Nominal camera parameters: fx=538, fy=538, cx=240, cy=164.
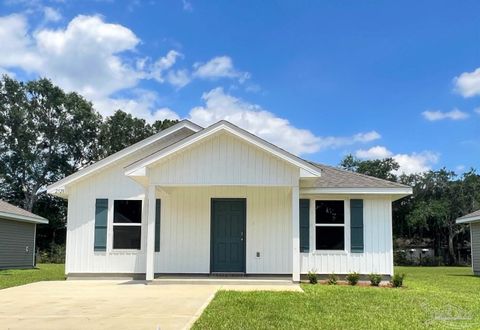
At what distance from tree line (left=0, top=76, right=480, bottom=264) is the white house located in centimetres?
2504

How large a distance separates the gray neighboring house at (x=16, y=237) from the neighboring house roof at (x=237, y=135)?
11.0 m

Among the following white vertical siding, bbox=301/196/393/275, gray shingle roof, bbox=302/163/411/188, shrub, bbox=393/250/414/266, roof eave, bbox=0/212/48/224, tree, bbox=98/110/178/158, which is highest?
tree, bbox=98/110/178/158

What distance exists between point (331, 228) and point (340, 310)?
21.0 ft

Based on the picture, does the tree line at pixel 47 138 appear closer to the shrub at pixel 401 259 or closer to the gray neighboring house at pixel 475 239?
the shrub at pixel 401 259

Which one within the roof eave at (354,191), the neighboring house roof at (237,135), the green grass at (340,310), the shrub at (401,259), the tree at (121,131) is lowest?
the shrub at (401,259)

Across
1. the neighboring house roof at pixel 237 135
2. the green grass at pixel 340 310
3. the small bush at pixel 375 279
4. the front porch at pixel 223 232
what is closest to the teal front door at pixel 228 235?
the front porch at pixel 223 232

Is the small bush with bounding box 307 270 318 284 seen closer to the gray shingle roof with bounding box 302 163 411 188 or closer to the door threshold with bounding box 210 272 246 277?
the door threshold with bounding box 210 272 246 277

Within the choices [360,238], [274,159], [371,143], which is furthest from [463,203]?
[274,159]

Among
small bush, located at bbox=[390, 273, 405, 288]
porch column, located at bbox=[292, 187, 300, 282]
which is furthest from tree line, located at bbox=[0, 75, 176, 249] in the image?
small bush, located at bbox=[390, 273, 405, 288]

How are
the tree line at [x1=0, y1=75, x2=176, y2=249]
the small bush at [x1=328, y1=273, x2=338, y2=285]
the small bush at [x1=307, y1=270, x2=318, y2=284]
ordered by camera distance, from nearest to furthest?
1. the small bush at [x1=328, y1=273, x2=338, y2=285]
2. the small bush at [x1=307, y1=270, x2=318, y2=284]
3. the tree line at [x1=0, y1=75, x2=176, y2=249]

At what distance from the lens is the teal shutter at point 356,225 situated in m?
14.6

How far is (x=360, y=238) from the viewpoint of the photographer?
1466 centimetres

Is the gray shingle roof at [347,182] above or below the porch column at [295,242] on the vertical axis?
above

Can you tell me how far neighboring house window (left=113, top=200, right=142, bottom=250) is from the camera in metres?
15.3
